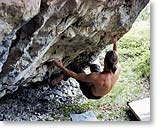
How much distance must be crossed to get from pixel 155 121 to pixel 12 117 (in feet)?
2.28

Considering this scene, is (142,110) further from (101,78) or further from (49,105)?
(49,105)

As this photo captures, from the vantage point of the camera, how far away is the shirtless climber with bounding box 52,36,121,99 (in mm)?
2047

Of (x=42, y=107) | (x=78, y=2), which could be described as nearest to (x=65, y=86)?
(x=42, y=107)

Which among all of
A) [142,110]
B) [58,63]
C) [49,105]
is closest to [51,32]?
[58,63]

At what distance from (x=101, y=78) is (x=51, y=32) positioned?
36cm

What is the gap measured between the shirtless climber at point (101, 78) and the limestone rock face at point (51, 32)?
0.19ft

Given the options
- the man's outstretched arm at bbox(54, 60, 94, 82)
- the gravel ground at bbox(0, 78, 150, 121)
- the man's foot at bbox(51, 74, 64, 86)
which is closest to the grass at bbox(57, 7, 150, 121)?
the gravel ground at bbox(0, 78, 150, 121)

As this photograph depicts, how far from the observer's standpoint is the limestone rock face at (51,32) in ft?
5.61

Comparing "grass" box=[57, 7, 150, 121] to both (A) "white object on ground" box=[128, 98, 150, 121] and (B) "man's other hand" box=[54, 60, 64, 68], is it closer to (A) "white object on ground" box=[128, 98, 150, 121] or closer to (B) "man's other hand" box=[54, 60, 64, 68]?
(A) "white object on ground" box=[128, 98, 150, 121]

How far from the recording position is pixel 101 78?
2.06 m

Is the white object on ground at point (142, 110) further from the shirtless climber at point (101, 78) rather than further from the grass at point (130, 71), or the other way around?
the shirtless climber at point (101, 78)

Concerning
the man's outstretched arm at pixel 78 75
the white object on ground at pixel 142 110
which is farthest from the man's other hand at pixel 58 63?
the white object on ground at pixel 142 110

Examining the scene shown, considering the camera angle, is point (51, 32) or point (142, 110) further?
point (142, 110)

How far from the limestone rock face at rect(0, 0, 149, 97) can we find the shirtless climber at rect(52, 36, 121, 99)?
0.19 feet
